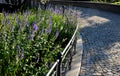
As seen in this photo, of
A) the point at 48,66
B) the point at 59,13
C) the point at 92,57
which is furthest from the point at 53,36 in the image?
the point at 59,13

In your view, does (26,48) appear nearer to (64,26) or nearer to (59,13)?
(64,26)

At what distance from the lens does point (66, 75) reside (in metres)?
6.27

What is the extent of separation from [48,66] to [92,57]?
316 centimetres

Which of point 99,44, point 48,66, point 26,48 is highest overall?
point 26,48

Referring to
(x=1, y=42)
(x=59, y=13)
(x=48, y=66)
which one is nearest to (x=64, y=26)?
(x=59, y=13)

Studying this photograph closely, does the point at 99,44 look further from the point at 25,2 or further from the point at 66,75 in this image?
the point at 25,2

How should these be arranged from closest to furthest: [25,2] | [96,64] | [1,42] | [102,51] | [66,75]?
1. [1,42]
2. [66,75]
3. [96,64]
4. [102,51]
5. [25,2]

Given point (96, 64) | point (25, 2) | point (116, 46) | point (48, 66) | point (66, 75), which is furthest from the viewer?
→ point (25, 2)

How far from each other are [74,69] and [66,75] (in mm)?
587

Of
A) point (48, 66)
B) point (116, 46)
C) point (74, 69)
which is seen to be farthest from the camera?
point (116, 46)

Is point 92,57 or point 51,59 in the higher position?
point 51,59

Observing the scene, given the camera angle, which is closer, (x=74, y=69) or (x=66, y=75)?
(x=66, y=75)

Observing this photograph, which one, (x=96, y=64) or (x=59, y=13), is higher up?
(x=59, y=13)

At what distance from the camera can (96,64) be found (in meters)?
7.77
